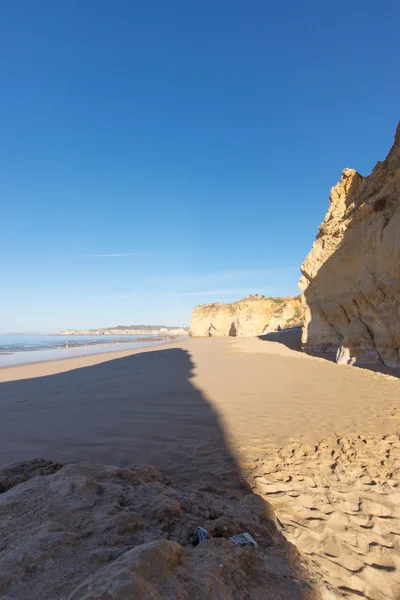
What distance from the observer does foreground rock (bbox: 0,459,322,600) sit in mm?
1258

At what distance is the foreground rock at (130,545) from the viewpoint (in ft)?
4.13

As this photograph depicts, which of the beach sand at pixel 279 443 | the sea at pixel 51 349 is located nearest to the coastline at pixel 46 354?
the sea at pixel 51 349

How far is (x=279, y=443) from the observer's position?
4.01 meters

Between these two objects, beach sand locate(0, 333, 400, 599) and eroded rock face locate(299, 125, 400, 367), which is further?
eroded rock face locate(299, 125, 400, 367)

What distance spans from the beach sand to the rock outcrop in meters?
27.3

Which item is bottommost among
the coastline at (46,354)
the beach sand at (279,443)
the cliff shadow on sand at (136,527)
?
the coastline at (46,354)

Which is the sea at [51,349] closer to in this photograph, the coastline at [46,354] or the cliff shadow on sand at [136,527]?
the coastline at [46,354]

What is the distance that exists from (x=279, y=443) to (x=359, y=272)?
8.00m

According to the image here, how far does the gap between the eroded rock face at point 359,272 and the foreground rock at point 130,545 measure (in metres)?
8.11

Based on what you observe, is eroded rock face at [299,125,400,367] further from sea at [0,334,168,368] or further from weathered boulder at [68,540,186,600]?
sea at [0,334,168,368]

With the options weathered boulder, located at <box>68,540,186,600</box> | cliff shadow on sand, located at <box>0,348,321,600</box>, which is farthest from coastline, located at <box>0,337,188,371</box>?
weathered boulder, located at <box>68,540,186,600</box>

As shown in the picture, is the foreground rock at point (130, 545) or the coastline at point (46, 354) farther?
the coastline at point (46, 354)

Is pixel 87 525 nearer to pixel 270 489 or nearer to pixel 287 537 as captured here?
pixel 287 537

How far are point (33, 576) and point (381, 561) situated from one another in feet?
6.76
